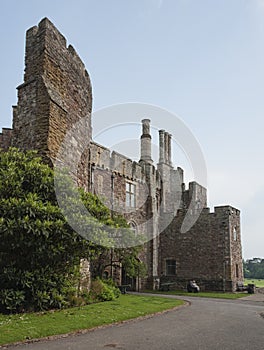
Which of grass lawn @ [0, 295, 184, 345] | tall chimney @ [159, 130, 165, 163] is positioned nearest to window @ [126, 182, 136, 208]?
tall chimney @ [159, 130, 165, 163]

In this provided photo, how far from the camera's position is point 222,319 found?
1193 cm

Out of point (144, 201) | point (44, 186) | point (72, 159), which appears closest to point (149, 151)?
point (144, 201)

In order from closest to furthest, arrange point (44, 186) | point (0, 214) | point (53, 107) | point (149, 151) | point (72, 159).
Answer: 1. point (0, 214)
2. point (44, 186)
3. point (53, 107)
4. point (72, 159)
5. point (149, 151)

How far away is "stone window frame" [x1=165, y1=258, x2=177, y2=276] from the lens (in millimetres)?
28266

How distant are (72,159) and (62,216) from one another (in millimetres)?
4392

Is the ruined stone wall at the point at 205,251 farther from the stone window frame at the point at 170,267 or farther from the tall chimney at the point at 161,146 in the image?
the tall chimney at the point at 161,146

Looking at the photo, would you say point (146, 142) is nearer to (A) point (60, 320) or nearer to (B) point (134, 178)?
(B) point (134, 178)

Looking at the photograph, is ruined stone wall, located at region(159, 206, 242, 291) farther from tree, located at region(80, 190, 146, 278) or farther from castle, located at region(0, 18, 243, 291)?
tree, located at region(80, 190, 146, 278)

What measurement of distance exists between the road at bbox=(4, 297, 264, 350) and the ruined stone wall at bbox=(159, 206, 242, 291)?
46.0 ft

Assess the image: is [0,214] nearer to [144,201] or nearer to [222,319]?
[222,319]

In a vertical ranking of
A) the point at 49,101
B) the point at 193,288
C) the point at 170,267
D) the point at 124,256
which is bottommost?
the point at 193,288

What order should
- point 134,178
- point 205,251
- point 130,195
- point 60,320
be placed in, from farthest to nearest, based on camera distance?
point 205,251 < point 134,178 < point 130,195 < point 60,320

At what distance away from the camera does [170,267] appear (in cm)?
2848

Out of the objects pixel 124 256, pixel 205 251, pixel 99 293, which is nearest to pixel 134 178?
pixel 124 256
